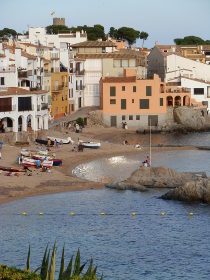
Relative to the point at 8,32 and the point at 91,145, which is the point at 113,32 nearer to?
the point at 8,32

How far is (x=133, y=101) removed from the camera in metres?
101

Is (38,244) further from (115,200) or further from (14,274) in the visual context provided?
(14,274)

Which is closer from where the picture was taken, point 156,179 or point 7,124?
point 156,179

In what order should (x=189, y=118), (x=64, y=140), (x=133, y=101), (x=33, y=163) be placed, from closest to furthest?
(x=33, y=163) < (x=64, y=140) < (x=133, y=101) < (x=189, y=118)

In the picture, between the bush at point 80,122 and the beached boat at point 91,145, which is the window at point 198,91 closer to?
the bush at point 80,122

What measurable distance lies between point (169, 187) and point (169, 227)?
37.1 feet

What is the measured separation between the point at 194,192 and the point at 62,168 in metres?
14.2

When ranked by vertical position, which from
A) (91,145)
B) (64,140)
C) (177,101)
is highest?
(177,101)

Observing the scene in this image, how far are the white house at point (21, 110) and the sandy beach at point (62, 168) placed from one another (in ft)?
6.17

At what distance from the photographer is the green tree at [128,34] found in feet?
576

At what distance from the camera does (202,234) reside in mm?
48438

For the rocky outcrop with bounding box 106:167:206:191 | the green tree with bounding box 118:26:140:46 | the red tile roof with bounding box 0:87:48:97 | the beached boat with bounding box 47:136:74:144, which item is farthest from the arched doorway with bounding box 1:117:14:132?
the green tree with bounding box 118:26:140:46

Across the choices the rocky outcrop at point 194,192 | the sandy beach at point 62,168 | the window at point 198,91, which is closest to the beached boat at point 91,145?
the sandy beach at point 62,168

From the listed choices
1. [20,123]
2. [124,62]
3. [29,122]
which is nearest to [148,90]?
[124,62]
